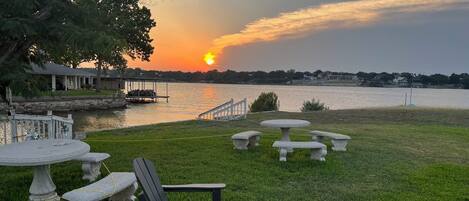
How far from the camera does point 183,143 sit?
10.6m

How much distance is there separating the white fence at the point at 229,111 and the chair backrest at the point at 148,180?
14278mm

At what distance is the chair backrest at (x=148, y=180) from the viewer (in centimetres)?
351

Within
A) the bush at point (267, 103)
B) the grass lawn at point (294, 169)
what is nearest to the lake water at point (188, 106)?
the bush at point (267, 103)

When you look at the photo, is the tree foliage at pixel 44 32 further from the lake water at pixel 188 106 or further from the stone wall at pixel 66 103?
the stone wall at pixel 66 103

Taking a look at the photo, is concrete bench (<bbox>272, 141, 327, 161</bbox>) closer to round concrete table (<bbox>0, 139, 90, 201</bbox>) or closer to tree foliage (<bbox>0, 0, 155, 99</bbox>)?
tree foliage (<bbox>0, 0, 155, 99</bbox>)

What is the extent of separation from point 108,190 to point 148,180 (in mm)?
949

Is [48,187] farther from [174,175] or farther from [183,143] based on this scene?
[183,143]

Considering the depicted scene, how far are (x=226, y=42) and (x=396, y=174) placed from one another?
37268 millimetres

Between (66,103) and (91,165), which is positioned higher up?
(91,165)

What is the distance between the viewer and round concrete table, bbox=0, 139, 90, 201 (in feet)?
14.9

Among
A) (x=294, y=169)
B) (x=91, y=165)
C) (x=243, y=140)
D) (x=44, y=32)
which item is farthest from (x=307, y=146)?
(x=44, y=32)

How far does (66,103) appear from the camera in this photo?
136 ft

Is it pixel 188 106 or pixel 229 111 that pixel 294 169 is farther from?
pixel 188 106

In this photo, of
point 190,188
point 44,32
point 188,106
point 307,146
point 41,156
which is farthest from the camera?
point 188,106
